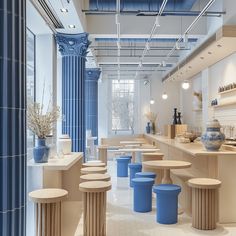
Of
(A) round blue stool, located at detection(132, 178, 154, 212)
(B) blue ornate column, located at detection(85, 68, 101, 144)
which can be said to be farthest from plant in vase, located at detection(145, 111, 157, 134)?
(A) round blue stool, located at detection(132, 178, 154, 212)

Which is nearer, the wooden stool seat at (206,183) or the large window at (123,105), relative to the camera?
the wooden stool seat at (206,183)

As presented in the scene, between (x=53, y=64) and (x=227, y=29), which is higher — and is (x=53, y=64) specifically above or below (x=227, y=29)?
below

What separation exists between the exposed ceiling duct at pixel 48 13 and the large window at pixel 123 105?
767 cm

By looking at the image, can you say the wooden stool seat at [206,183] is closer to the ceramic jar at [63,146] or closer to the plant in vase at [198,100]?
the ceramic jar at [63,146]

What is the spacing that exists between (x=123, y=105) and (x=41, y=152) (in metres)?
10.6

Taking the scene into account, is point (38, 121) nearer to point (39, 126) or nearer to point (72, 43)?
point (39, 126)

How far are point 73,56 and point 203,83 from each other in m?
4.53

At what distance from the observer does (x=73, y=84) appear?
7699 mm

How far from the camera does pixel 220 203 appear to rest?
16.3 ft

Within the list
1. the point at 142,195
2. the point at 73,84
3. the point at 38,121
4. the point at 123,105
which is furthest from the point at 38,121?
the point at 123,105

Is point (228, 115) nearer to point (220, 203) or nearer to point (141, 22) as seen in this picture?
point (141, 22)

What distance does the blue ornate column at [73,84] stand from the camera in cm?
765

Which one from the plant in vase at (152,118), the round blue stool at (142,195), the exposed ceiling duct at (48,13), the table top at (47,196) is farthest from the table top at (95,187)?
the plant in vase at (152,118)
